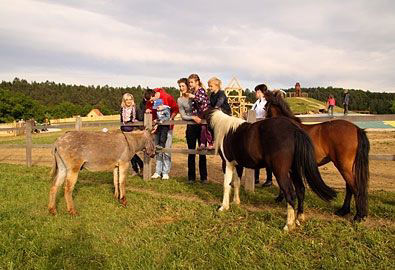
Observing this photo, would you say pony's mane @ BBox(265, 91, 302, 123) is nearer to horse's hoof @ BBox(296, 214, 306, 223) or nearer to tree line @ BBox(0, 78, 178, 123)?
horse's hoof @ BBox(296, 214, 306, 223)

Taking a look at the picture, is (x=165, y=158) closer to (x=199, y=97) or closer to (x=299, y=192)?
(x=199, y=97)

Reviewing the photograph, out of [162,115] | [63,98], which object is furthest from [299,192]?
[63,98]

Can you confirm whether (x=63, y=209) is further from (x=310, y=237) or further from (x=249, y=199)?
(x=310, y=237)

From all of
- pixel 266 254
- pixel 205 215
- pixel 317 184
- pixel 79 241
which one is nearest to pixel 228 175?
pixel 205 215

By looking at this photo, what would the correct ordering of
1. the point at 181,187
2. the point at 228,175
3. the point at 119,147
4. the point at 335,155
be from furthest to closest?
the point at 181,187 < the point at 119,147 < the point at 228,175 < the point at 335,155

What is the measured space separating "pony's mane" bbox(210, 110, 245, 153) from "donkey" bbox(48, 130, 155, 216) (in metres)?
1.91

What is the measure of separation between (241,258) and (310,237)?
3.76 ft

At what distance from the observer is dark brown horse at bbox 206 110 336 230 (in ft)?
14.8

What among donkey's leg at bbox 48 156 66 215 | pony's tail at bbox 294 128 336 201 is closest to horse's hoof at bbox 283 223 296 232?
pony's tail at bbox 294 128 336 201

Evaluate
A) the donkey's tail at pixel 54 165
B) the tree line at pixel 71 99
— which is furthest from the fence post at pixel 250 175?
the tree line at pixel 71 99

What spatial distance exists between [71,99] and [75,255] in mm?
125454

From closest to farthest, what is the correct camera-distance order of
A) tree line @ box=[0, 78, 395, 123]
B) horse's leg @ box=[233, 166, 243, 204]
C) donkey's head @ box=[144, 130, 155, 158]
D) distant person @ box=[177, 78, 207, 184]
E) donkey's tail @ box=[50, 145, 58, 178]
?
donkey's tail @ box=[50, 145, 58, 178] < horse's leg @ box=[233, 166, 243, 204] < donkey's head @ box=[144, 130, 155, 158] < distant person @ box=[177, 78, 207, 184] < tree line @ box=[0, 78, 395, 123]

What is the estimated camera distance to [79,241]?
14.5 feet

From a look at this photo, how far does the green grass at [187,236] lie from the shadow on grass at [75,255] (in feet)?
0.04
